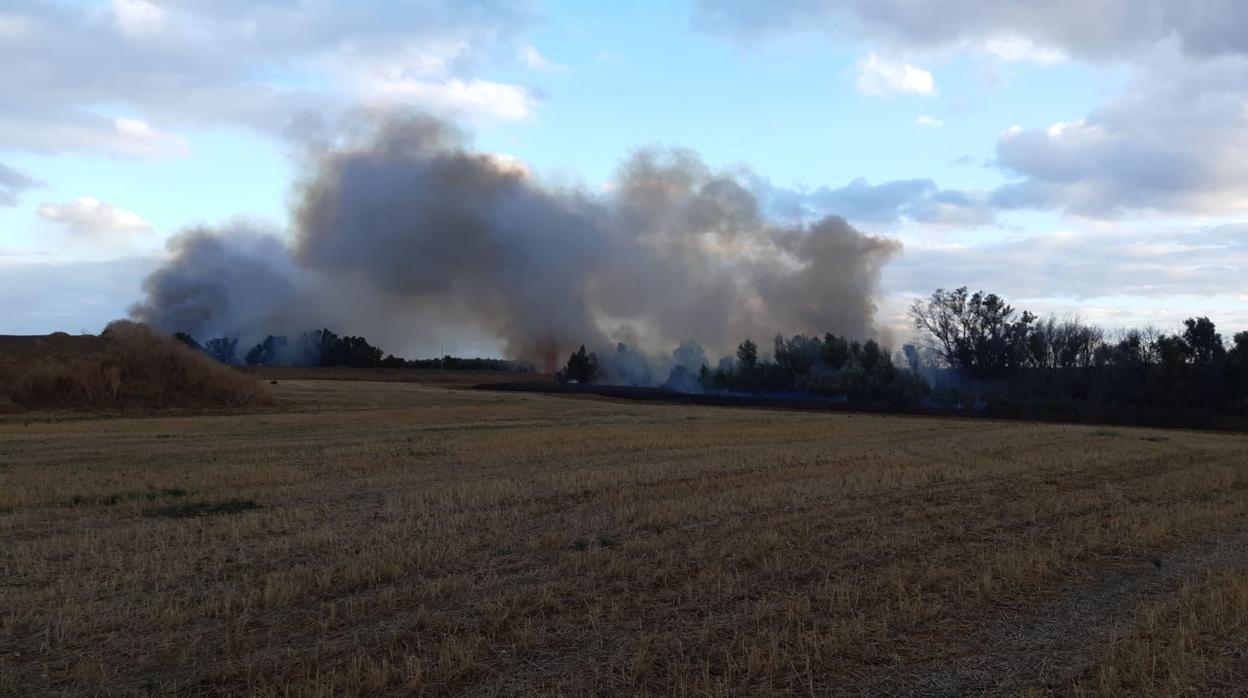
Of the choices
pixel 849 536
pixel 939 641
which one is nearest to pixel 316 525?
pixel 849 536

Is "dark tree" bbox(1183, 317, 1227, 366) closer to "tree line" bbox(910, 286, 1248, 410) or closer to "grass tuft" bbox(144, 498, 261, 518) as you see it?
"tree line" bbox(910, 286, 1248, 410)

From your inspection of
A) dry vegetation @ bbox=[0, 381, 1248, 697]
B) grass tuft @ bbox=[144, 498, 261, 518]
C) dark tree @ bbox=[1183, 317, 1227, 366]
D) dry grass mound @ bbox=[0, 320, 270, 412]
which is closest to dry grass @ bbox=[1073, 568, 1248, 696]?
dry vegetation @ bbox=[0, 381, 1248, 697]

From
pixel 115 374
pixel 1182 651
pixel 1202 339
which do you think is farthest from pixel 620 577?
pixel 1202 339

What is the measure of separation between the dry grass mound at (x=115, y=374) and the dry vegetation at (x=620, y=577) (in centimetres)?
2604

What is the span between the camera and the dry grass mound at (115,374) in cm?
4388

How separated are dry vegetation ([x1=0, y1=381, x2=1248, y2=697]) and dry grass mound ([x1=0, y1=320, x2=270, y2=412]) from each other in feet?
85.4

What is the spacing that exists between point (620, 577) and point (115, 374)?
44476mm

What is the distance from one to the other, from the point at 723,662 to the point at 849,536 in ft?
18.2

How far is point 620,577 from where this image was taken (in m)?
9.96

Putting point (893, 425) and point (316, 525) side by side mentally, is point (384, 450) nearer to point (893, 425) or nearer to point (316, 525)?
point (316, 525)

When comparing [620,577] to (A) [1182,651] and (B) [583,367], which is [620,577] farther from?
(B) [583,367]

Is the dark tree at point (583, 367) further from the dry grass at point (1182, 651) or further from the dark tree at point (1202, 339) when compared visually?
the dry grass at point (1182, 651)

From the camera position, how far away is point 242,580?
966cm

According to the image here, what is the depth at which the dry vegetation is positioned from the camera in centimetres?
705
